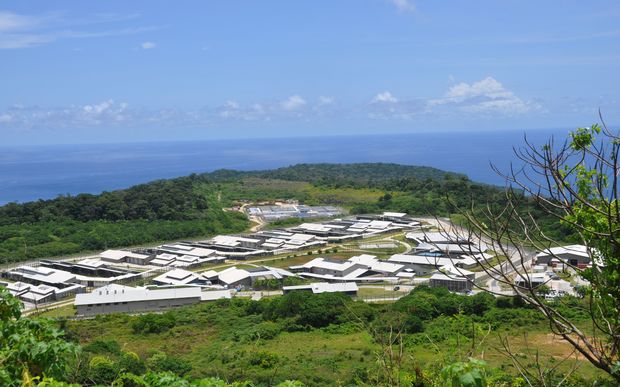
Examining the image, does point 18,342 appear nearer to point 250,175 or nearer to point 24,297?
point 24,297

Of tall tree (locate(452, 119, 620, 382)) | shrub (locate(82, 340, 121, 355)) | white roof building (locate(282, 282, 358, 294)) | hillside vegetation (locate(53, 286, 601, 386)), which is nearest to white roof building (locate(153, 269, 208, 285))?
hillside vegetation (locate(53, 286, 601, 386))

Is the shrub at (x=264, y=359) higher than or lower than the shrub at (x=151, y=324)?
higher

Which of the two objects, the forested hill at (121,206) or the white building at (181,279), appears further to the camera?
the forested hill at (121,206)

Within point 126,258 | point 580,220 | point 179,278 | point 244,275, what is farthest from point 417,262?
point 580,220

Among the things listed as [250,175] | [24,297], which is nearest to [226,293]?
[24,297]

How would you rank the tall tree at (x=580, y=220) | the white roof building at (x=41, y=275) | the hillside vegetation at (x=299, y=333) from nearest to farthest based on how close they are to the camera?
the tall tree at (x=580, y=220), the hillside vegetation at (x=299, y=333), the white roof building at (x=41, y=275)

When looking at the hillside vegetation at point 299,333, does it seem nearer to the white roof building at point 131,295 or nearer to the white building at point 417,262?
the white roof building at point 131,295

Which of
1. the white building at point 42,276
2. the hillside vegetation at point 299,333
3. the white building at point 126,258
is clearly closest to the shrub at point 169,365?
the hillside vegetation at point 299,333

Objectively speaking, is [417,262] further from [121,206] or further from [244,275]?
[121,206]

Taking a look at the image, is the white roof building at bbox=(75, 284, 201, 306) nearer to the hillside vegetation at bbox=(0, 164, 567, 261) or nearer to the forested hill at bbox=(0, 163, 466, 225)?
the hillside vegetation at bbox=(0, 164, 567, 261)
